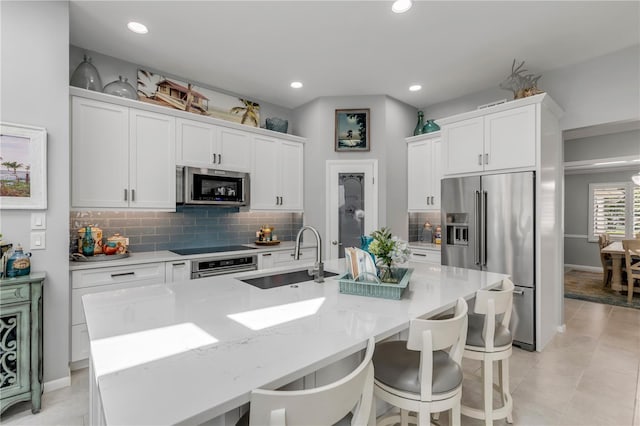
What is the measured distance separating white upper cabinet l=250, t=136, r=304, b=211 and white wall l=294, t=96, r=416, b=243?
0.48 ft

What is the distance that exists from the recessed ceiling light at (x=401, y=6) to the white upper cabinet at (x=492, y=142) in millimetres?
1573

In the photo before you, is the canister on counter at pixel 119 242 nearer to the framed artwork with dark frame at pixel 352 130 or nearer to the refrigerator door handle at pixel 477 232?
the framed artwork with dark frame at pixel 352 130

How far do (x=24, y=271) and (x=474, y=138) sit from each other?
4239 mm

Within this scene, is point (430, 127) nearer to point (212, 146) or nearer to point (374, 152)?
point (374, 152)

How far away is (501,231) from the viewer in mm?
3242

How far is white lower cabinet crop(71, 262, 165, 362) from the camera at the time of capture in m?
2.54

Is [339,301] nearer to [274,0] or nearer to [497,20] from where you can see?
[274,0]

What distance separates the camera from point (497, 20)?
8.61ft

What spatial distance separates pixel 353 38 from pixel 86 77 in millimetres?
2516

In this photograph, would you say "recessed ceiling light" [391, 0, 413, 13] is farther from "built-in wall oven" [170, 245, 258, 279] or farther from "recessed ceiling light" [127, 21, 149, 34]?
"built-in wall oven" [170, 245, 258, 279]

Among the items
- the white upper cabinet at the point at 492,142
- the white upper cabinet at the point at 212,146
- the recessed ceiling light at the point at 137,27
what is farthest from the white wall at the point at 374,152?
the recessed ceiling light at the point at 137,27

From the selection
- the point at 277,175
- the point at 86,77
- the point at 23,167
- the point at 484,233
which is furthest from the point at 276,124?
the point at 484,233

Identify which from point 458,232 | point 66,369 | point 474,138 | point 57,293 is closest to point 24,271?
point 57,293

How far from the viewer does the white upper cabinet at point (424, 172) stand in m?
4.22
